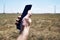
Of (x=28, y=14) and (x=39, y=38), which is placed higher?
(x=28, y=14)

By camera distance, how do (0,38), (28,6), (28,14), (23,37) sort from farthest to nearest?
1. (0,38)
2. (28,6)
3. (28,14)
4. (23,37)

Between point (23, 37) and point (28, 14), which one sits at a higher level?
point (28, 14)

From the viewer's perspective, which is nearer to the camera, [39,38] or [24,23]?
[24,23]

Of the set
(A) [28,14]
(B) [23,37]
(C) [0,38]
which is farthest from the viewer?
(C) [0,38]

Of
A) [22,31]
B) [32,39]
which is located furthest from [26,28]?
[32,39]

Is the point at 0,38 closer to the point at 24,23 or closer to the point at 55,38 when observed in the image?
the point at 55,38

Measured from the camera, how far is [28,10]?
209 centimetres

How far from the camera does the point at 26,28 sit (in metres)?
1.90

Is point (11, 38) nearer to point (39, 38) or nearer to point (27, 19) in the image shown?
point (39, 38)

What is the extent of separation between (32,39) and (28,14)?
11634mm

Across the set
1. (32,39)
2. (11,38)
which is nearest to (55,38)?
(32,39)

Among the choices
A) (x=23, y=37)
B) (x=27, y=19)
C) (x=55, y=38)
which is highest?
(x=27, y=19)

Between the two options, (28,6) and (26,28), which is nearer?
(26,28)

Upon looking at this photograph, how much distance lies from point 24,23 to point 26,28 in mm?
47
